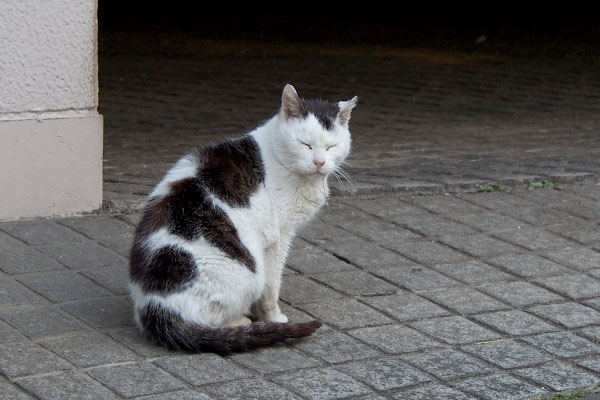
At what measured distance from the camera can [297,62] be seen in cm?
1247

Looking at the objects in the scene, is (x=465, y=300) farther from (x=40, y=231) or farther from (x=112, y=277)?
(x=40, y=231)

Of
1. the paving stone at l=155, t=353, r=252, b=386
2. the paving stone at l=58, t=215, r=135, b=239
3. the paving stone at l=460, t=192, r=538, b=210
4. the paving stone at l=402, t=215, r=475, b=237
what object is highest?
the paving stone at l=460, t=192, r=538, b=210

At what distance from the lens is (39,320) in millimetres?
4246

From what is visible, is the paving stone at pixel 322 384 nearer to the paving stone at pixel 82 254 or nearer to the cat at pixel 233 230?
the cat at pixel 233 230

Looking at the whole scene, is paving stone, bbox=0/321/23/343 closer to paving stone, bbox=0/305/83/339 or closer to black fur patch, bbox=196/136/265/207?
paving stone, bbox=0/305/83/339

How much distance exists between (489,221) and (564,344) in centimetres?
189

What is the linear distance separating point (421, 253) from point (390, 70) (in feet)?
23.1

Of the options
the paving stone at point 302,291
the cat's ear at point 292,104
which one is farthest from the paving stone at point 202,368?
the cat's ear at point 292,104

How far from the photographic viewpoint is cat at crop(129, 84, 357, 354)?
13.0ft

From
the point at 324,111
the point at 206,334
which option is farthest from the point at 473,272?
the point at 206,334

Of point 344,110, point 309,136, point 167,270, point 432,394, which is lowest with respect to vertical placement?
point 432,394

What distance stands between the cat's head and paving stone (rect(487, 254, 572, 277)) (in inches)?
57.4

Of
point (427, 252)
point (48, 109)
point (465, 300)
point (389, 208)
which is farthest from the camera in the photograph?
point (389, 208)

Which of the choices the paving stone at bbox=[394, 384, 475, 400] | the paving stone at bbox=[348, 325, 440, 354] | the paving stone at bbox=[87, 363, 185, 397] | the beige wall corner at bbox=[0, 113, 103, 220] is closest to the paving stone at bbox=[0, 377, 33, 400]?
the paving stone at bbox=[87, 363, 185, 397]
